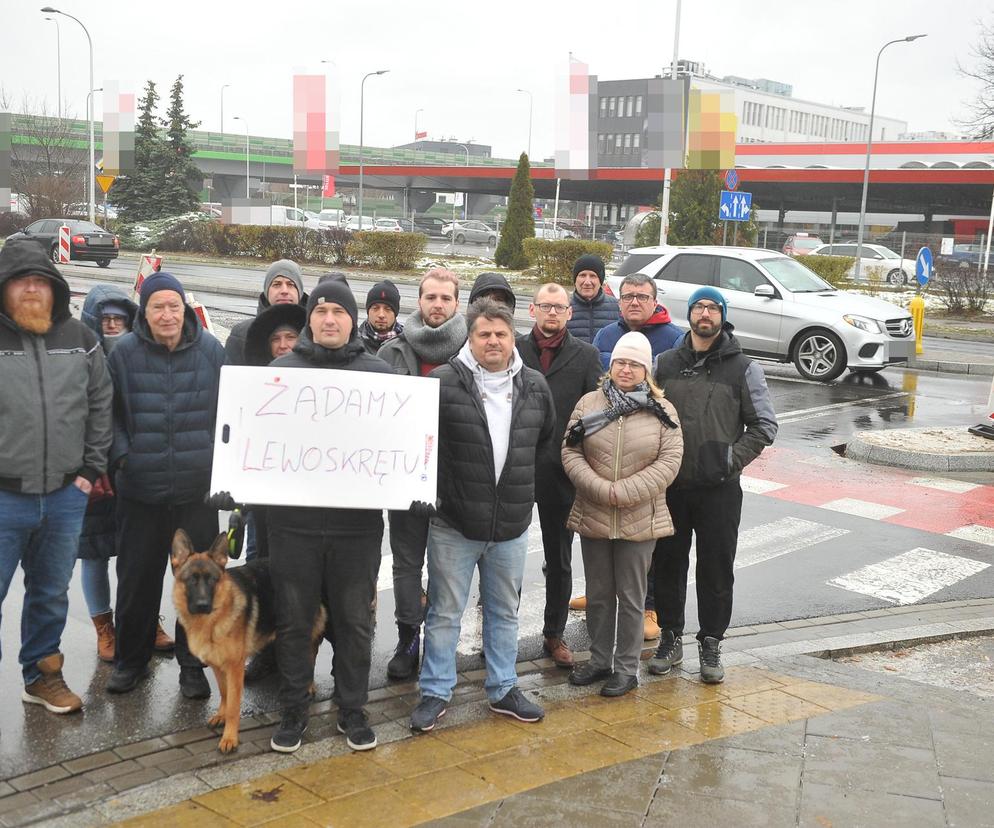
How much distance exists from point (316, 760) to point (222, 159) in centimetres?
8414

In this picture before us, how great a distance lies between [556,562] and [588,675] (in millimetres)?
694

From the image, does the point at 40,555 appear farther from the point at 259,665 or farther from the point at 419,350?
the point at 419,350

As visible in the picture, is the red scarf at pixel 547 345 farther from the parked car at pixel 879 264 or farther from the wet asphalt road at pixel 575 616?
the parked car at pixel 879 264

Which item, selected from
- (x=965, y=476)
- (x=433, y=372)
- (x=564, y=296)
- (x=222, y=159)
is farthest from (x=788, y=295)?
(x=222, y=159)

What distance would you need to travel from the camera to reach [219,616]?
4457 millimetres

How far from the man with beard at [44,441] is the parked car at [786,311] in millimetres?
12720

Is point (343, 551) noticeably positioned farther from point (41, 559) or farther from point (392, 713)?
point (41, 559)

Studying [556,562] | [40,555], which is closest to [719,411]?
[556,562]

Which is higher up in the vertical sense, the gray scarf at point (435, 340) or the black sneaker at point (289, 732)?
the gray scarf at point (435, 340)

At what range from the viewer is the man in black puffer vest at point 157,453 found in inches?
192

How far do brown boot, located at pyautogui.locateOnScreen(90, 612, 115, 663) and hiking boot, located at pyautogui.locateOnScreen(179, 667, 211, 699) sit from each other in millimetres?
641

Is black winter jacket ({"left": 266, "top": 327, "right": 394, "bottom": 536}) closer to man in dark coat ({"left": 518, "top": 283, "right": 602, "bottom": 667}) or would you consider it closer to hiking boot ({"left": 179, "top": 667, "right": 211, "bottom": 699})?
hiking boot ({"left": 179, "top": 667, "right": 211, "bottom": 699})

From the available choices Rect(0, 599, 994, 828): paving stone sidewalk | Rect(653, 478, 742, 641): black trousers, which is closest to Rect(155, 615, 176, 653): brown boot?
→ Rect(0, 599, 994, 828): paving stone sidewalk

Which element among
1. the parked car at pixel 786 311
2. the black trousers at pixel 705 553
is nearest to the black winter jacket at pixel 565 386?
the black trousers at pixel 705 553
